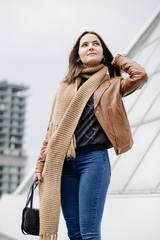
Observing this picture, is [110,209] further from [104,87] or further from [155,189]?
[104,87]

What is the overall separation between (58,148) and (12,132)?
122811 millimetres

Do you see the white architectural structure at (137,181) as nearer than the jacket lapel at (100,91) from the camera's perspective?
No

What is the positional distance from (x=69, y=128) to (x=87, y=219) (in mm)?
668

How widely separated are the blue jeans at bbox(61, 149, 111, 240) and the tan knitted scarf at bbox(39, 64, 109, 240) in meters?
0.07

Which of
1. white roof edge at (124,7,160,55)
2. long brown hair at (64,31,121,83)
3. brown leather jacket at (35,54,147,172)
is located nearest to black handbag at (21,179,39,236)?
brown leather jacket at (35,54,147,172)

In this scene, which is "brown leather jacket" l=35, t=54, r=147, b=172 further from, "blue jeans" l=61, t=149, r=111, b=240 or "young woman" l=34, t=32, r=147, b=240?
"blue jeans" l=61, t=149, r=111, b=240

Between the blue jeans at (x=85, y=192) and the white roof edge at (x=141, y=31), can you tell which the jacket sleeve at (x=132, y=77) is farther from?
the white roof edge at (x=141, y=31)

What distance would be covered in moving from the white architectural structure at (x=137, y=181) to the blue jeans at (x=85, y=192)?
137cm

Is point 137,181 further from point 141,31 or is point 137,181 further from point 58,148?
point 141,31

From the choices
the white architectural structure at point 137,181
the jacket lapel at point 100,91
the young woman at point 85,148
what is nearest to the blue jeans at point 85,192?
the young woman at point 85,148

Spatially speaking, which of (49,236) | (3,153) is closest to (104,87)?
(49,236)

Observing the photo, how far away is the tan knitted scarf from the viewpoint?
9.52 ft

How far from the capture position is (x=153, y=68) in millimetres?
7355

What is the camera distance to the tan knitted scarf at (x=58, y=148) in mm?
2902
